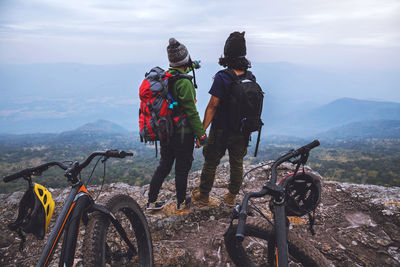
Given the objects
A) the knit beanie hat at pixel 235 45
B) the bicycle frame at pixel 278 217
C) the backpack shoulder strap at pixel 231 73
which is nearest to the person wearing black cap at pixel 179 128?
the backpack shoulder strap at pixel 231 73

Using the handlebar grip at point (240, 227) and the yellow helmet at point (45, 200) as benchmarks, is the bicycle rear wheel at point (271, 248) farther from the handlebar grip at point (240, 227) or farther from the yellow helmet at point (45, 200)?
the yellow helmet at point (45, 200)

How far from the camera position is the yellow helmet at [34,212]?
6.07 ft

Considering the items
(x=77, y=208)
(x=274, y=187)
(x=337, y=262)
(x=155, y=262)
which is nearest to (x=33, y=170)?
(x=77, y=208)

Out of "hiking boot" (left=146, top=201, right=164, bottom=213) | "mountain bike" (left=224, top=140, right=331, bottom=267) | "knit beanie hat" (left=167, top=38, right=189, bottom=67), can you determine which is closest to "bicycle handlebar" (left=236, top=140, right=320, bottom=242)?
"mountain bike" (left=224, top=140, right=331, bottom=267)

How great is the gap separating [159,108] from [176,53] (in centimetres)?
89

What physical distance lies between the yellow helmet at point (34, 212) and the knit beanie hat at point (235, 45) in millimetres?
3162

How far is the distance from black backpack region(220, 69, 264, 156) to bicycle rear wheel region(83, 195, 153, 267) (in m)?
2.06

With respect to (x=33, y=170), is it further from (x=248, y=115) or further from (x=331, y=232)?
(x=331, y=232)

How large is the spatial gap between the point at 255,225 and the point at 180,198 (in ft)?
6.90

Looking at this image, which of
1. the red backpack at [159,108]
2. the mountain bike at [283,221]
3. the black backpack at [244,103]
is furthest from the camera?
the black backpack at [244,103]

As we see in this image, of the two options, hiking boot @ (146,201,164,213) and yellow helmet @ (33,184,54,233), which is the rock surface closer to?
hiking boot @ (146,201,164,213)

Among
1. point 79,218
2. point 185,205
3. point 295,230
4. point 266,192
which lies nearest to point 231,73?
point 266,192

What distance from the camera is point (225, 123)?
3932 millimetres

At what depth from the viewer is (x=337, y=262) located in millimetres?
3326
